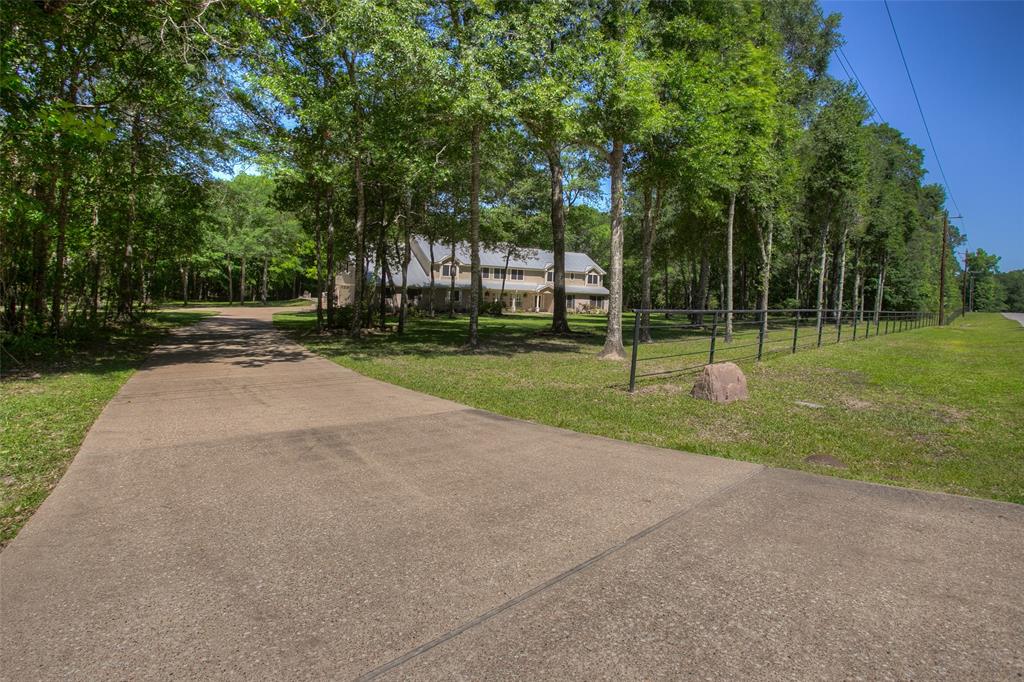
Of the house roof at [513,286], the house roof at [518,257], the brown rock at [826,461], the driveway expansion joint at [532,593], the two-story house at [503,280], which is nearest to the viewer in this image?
the driveway expansion joint at [532,593]

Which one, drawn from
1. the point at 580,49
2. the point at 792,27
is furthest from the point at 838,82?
the point at 580,49

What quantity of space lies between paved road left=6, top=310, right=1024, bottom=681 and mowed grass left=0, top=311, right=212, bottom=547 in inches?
8.6

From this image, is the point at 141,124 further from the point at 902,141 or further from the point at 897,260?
the point at 897,260

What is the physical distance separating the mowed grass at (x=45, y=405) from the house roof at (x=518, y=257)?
33.9 m

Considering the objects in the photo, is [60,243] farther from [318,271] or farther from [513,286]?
[513,286]

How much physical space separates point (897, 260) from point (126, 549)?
186 feet

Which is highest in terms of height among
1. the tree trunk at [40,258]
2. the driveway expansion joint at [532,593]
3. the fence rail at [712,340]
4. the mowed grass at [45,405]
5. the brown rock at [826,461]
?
the tree trunk at [40,258]

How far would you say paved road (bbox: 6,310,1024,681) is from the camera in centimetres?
219

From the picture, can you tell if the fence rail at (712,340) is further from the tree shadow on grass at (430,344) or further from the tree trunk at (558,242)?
the tree trunk at (558,242)

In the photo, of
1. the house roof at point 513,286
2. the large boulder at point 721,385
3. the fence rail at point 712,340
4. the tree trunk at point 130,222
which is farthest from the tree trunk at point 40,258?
the house roof at point 513,286

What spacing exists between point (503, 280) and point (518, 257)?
2.76 meters

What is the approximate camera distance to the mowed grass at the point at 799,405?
5238 millimetres

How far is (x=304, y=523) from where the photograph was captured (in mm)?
3465

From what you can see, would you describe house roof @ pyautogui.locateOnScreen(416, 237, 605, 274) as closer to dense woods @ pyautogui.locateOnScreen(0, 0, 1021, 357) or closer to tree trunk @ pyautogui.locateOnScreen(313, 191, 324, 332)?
tree trunk @ pyautogui.locateOnScreen(313, 191, 324, 332)
